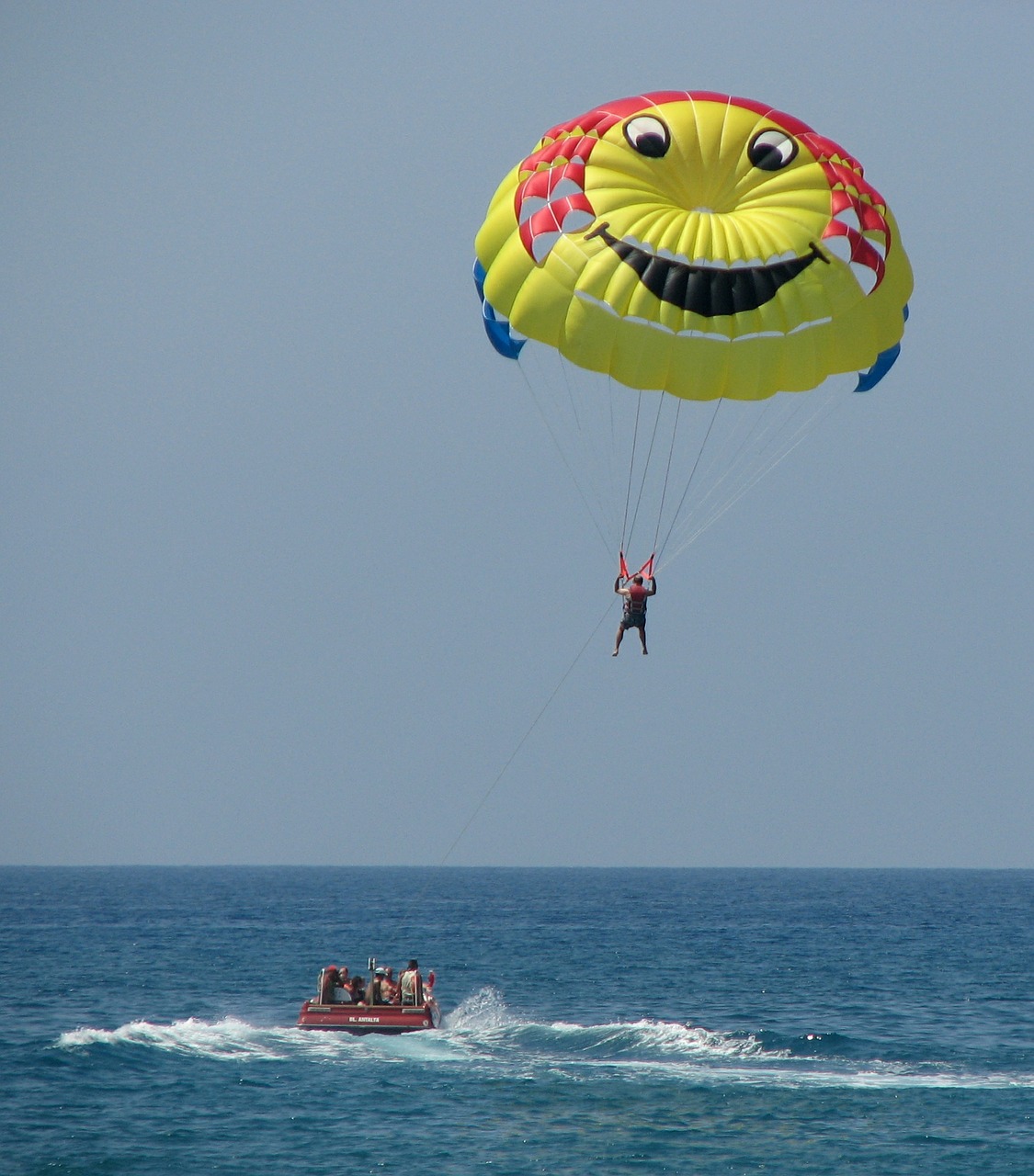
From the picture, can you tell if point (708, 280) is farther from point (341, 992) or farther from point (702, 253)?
point (341, 992)

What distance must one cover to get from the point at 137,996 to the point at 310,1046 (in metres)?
10.5

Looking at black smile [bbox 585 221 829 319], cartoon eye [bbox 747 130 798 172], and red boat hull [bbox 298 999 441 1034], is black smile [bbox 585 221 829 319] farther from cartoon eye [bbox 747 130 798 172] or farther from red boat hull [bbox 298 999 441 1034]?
red boat hull [bbox 298 999 441 1034]

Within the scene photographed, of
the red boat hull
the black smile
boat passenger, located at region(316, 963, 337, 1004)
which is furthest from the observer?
boat passenger, located at region(316, 963, 337, 1004)

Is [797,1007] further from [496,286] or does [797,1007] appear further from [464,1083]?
[496,286]

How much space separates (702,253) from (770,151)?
78.1 inches

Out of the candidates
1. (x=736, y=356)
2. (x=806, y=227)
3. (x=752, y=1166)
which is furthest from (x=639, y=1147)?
(x=806, y=227)

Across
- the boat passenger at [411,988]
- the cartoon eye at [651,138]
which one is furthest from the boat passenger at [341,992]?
the cartoon eye at [651,138]

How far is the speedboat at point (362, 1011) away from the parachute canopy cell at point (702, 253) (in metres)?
13.0

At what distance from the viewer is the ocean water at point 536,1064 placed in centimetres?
2278

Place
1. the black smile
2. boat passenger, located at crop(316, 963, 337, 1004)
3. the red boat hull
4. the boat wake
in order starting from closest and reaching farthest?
the black smile
the boat wake
the red boat hull
boat passenger, located at crop(316, 963, 337, 1004)

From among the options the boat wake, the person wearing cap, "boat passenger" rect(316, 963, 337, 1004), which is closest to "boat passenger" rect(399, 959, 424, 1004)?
the person wearing cap

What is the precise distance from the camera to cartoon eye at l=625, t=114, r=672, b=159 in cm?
2197

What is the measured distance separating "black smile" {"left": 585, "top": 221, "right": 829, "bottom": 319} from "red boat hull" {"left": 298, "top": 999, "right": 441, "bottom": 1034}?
14.5 metres

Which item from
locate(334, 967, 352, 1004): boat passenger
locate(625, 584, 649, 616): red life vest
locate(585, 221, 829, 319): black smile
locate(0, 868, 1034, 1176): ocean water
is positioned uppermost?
locate(585, 221, 829, 319): black smile
